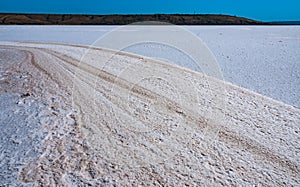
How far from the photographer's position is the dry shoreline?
154 cm

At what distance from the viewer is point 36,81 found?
10.5 ft

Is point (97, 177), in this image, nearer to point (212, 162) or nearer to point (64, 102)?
point (212, 162)

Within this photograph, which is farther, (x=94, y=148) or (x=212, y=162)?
(x=94, y=148)

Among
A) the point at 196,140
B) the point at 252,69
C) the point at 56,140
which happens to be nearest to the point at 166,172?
the point at 196,140

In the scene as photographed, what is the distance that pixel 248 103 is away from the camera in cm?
255

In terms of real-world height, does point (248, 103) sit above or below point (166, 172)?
above

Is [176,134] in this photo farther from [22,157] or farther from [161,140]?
[22,157]

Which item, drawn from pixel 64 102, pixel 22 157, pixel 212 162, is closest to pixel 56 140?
pixel 22 157

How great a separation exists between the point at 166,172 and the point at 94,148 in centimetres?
52

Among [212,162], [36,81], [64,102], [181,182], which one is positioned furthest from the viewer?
[36,81]

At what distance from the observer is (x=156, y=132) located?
2.01 meters

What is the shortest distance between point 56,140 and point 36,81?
1567 millimetres

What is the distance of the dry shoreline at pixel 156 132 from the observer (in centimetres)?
154

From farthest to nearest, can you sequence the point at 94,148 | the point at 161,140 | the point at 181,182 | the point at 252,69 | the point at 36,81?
the point at 252,69
the point at 36,81
the point at 161,140
the point at 94,148
the point at 181,182
